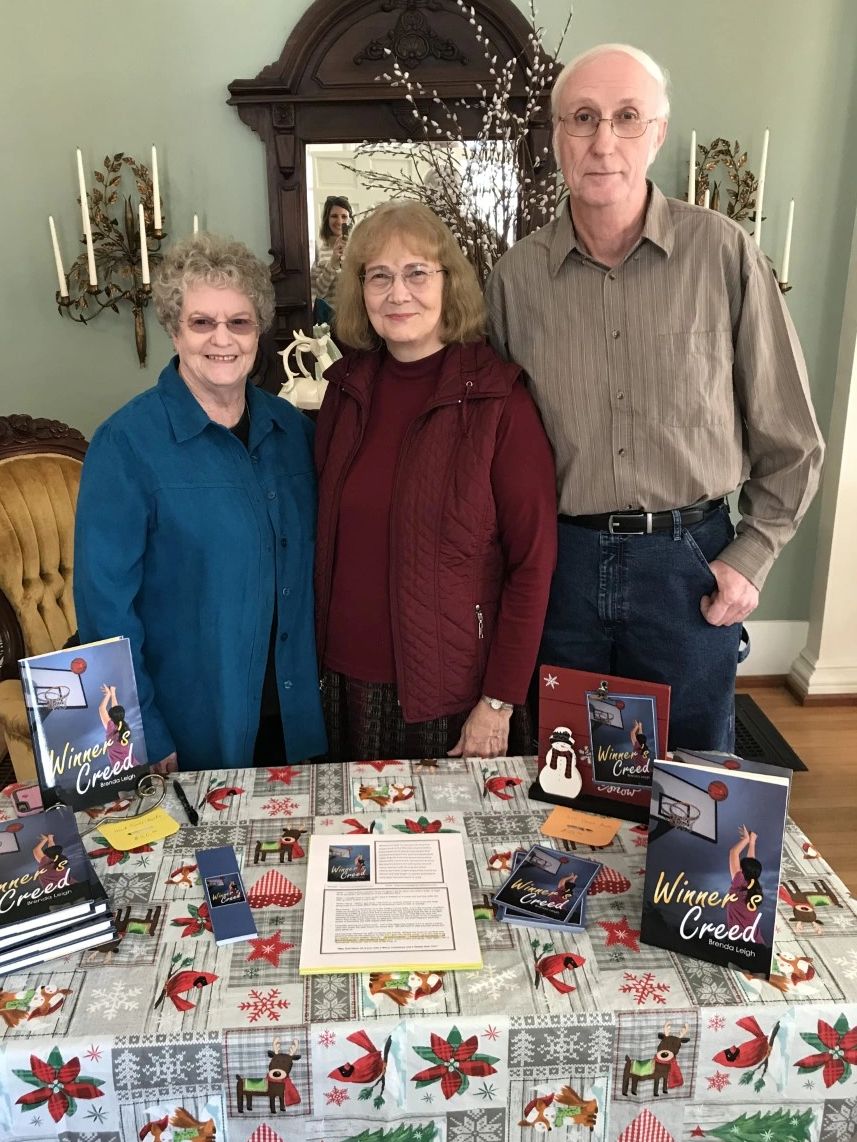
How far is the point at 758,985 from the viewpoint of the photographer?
96 centimetres

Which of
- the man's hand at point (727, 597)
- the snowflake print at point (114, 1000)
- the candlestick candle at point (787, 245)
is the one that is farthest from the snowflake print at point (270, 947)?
the candlestick candle at point (787, 245)

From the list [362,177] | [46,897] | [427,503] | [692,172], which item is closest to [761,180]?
[692,172]

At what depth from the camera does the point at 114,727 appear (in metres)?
1.27

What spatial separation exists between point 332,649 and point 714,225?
100 centimetres

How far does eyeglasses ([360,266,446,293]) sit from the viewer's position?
1514 mm

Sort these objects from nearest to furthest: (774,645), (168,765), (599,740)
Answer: (599,740) < (168,765) < (774,645)

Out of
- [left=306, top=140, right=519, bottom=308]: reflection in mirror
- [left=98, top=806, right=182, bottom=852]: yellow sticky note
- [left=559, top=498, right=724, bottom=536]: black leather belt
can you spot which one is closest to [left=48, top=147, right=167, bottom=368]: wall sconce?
[left=306, top=140, right=519, bottom=308]: reflection in mirror

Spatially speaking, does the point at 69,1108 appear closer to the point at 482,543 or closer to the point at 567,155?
the point at 482,543

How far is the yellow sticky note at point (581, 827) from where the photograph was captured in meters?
1.21

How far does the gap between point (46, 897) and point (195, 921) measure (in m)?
0.17

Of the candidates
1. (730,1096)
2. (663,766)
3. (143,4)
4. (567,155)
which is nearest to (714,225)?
(567,155)

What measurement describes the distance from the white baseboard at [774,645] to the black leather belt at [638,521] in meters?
1.99

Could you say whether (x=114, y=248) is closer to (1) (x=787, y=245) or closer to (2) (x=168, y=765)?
(2) (x=168, y=765)

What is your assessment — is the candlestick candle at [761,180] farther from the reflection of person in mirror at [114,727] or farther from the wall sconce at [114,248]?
the reflection of person in mirror at [114,727]
